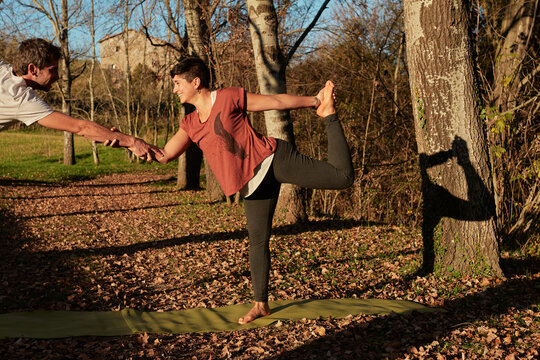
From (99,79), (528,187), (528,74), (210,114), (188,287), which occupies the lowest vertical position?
(188,287)

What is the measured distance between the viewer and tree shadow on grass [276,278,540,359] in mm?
3439

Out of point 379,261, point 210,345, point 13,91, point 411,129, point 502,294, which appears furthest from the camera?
point 411,129

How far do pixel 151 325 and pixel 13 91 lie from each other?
2356mm

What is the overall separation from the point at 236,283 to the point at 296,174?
97.2 inches

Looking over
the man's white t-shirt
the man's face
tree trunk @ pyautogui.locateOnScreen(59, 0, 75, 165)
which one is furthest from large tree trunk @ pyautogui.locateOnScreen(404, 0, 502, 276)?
tree trunk @ pyautogui.locateOnScreen(59, 0, 75, 165)

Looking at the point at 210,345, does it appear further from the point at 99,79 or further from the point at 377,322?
the point at 99,79

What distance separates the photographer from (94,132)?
3.79 m

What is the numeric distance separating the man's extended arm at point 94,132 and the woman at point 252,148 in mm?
406

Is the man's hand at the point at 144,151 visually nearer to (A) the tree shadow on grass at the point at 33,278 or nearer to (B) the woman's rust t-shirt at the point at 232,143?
(B) the woman's rust t-shirt at the point at 232,143

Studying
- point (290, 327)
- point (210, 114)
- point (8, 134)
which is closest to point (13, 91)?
point (210, 114)

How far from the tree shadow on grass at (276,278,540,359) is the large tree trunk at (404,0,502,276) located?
0.56 meters

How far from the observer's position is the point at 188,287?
18.6ft

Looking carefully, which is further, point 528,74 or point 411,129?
point 411,129

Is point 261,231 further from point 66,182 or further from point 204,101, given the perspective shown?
point 66,182
